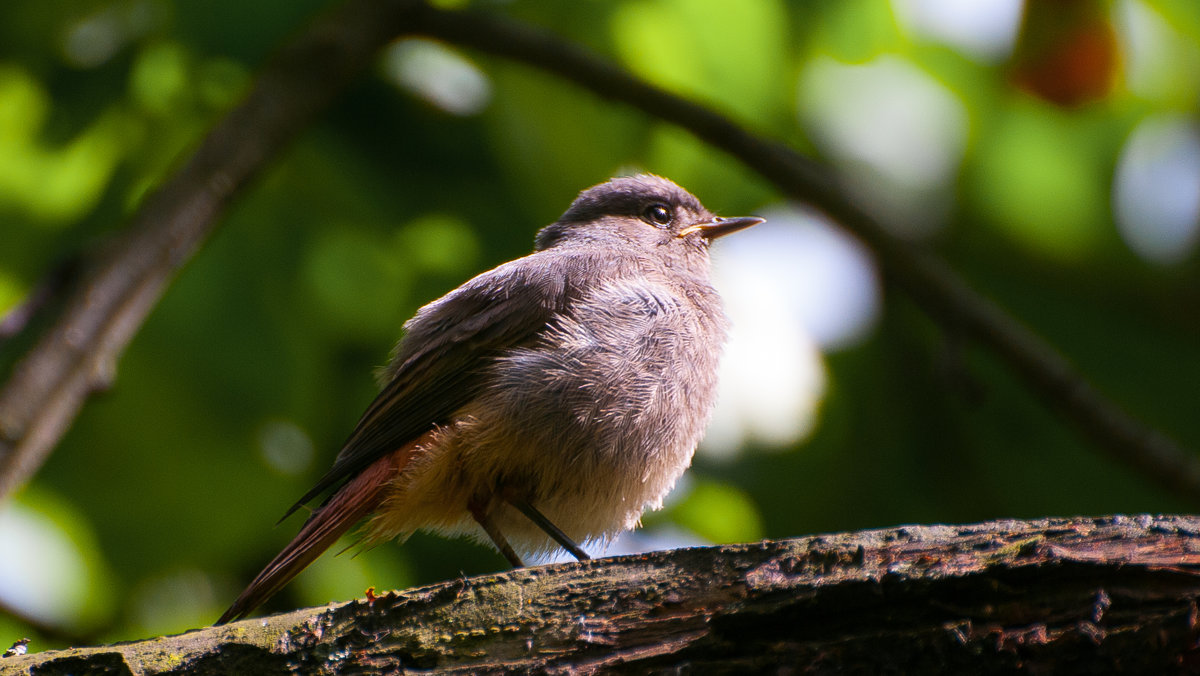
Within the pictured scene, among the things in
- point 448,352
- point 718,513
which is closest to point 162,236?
point 448,352

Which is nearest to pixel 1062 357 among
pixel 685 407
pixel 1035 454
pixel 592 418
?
pixel 1035 454

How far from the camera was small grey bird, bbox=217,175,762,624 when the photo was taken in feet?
12.0

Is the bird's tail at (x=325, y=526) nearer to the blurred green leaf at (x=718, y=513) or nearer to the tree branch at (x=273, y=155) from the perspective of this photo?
the tree branch at (x=273, y=155)

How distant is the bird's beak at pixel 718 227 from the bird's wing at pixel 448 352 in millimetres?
1151

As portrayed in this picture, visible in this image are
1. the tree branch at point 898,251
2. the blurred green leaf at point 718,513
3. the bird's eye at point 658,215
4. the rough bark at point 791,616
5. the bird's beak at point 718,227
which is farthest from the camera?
the bird's eye at point 658,215

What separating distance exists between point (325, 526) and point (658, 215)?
252 cm

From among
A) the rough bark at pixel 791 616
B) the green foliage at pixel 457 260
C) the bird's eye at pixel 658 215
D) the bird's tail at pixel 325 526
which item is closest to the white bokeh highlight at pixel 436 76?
the green foliage at pixel 457 260

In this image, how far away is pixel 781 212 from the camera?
222 inches

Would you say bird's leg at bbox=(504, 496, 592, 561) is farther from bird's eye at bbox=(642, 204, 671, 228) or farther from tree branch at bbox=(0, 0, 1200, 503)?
bird's eye at bbox=(642, 204, 671, 228)

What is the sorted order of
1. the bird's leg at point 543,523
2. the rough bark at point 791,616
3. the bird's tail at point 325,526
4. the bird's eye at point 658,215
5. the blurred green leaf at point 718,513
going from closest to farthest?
the rough bark at point 791,616, the bird's tail at point 325,526, the bird's leg at point 543,523, the blurred green leaf at point 718,513, the bird's eye at point 658,215

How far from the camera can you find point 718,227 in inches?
204

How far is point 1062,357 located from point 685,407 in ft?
7.95

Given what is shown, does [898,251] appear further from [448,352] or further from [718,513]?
[448,352]

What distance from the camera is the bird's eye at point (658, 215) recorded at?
5.29 metres
